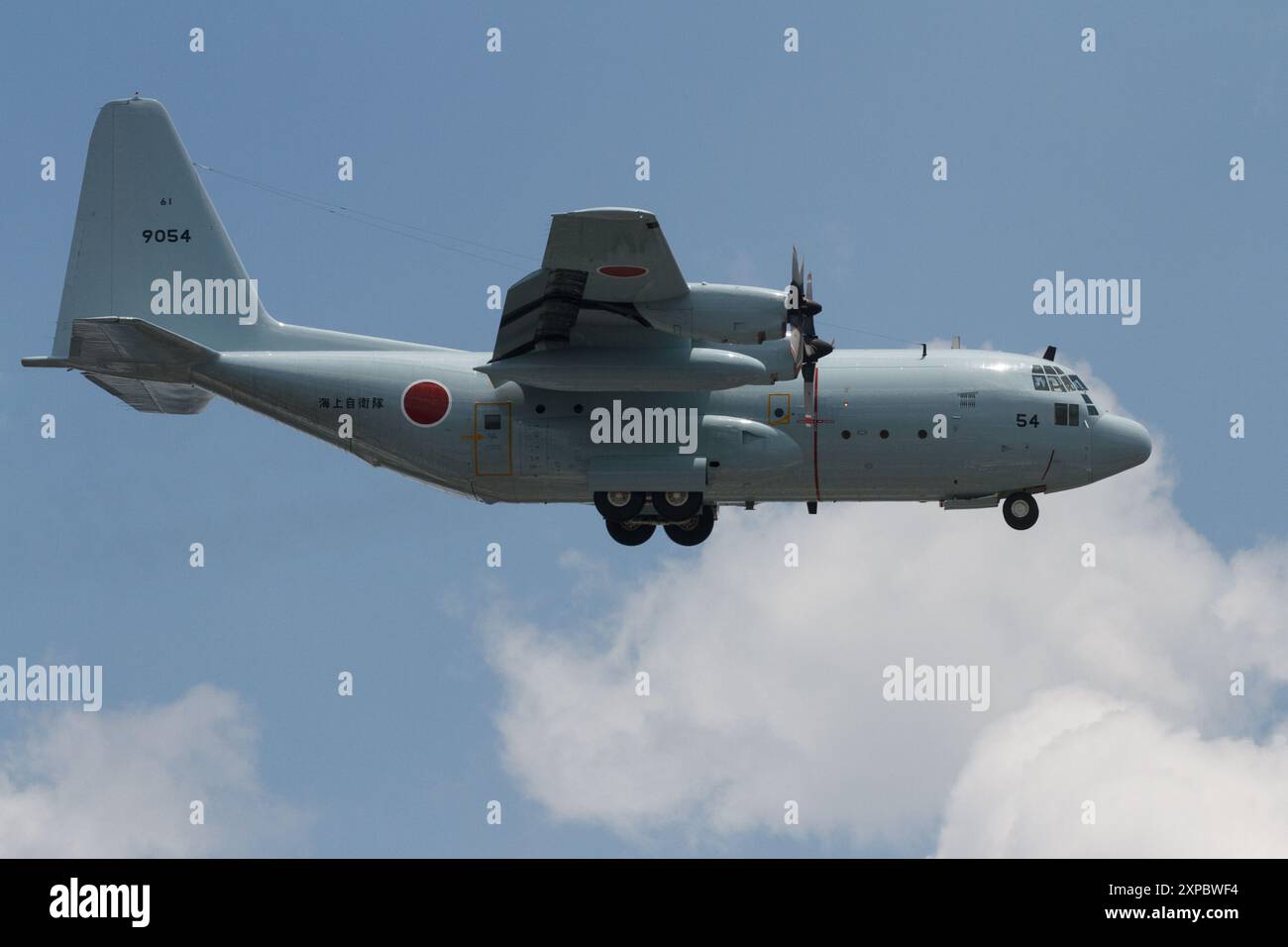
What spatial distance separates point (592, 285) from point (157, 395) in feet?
30.2

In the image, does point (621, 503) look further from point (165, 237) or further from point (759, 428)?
point (165, 237)

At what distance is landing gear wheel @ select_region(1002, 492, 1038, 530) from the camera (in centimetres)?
3344

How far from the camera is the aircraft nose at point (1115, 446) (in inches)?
1303

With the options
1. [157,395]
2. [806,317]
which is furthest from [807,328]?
[157,395]

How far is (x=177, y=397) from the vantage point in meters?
34.4

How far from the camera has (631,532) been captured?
33.6m

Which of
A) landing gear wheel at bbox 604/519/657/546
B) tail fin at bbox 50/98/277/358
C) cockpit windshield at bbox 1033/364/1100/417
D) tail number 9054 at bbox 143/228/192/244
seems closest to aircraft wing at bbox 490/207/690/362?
landing gear wheel at bbox 604/519/657/546

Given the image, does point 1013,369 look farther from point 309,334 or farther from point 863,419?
point 309,334

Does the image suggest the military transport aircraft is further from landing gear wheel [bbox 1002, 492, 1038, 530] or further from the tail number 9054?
the tail number 9054

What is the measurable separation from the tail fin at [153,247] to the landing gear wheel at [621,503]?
6.79m

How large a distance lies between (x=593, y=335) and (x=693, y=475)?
290cm

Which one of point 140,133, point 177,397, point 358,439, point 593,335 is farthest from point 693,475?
point 140,133

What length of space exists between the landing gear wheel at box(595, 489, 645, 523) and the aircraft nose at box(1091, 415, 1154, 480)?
7949mm

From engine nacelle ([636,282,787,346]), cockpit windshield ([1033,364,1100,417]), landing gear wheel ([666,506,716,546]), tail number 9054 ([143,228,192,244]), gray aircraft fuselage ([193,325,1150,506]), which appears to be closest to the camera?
engine nacelle ([636,282,787,346])
